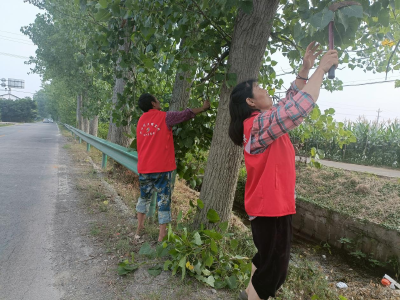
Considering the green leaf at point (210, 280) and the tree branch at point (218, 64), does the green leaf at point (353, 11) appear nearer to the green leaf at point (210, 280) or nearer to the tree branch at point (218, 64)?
the tree branch at point (218, 64)

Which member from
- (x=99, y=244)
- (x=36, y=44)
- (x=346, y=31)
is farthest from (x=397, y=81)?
(x=36, y=44)

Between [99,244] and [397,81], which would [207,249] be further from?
[397,81]

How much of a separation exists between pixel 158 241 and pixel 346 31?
2595 mm

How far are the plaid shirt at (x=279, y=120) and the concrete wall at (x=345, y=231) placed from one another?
5.28 m

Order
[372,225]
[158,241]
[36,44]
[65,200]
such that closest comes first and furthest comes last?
[158,241] → [65,200] → [372,225] → [36,44]

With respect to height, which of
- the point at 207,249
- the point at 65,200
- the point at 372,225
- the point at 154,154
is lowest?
the point at 372,225

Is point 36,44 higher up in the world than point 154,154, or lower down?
A: higher up

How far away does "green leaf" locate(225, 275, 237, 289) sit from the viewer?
95.6 inches

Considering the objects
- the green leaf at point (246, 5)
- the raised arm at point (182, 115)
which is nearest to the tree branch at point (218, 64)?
the raised arm at point (182, 115)

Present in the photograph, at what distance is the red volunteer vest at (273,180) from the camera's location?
5.98 feet

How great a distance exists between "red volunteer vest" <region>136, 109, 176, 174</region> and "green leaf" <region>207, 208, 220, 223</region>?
0.70 m

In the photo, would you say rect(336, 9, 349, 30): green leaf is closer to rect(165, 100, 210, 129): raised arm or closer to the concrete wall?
rect(165, 100, 210, 129): raised arm

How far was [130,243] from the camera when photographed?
10.5 ft

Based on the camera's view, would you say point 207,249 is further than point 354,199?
No
